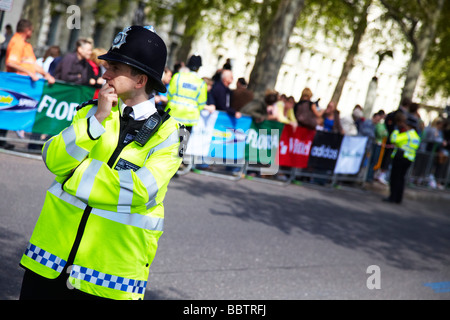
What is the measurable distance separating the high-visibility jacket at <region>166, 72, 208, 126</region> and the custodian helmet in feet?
28.7

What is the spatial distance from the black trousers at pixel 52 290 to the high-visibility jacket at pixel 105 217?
0.03 meters

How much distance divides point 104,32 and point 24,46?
30503 millimetres

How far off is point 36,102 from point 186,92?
7.70ft

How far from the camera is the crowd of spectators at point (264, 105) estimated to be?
11895 mm

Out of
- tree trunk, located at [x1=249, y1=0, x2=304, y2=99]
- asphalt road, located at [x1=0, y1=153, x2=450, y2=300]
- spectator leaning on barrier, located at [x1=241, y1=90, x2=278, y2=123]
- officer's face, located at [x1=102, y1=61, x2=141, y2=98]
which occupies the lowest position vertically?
asphalt road, located at [x1=0, y1=153, x2=450, y2=300]

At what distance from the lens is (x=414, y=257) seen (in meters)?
9.87

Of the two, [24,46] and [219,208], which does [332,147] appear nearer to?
[219,208]

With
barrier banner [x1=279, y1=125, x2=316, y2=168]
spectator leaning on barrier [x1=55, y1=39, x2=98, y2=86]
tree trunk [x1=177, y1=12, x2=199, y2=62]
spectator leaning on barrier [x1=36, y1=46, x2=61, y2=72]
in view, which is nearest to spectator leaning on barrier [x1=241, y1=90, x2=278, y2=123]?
barrier banner [x1=279, y1=125, x2=316, y2=168]

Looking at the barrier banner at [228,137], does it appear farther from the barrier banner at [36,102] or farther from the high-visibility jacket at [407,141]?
the high-visibility jacket at [407,141]

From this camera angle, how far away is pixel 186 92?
459 inches

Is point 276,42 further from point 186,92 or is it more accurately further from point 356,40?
point 356,40

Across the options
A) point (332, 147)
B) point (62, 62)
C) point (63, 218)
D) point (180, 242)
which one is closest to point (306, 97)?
point (332, 147)

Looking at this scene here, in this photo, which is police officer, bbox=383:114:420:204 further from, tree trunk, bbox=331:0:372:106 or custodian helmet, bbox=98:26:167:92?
tree trunk, bbox=331:0:372:106

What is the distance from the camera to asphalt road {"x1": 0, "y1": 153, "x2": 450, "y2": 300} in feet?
21.8
